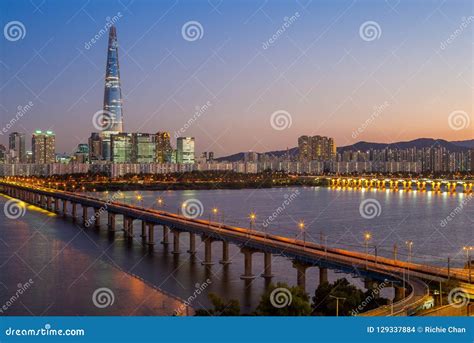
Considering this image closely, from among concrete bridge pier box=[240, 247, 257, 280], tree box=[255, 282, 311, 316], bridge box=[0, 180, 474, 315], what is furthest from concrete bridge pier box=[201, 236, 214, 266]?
tree box=[255, 282, 311, 316]

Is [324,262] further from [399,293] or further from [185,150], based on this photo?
[185,150]

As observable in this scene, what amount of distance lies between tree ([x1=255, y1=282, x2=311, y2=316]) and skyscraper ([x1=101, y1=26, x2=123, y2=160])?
48.8 m

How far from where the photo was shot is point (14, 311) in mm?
7004

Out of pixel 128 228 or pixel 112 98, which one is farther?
pixel 112 98

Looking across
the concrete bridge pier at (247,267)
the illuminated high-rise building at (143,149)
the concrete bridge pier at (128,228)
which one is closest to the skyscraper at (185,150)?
the illuminated high-rise building at (143,149)

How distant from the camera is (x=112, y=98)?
57000 millimetres

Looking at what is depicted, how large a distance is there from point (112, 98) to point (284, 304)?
53.9 m

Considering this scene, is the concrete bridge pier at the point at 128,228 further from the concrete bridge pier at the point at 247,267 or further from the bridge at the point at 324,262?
the concrete bridge pier at the point at 247,267

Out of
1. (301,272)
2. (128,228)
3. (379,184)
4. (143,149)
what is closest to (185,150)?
(143,149)

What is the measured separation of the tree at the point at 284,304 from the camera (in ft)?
16.0

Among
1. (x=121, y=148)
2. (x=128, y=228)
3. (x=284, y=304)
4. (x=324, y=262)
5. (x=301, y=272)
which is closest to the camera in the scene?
(x=284, y=304)

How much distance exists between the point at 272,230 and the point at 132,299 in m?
6.11

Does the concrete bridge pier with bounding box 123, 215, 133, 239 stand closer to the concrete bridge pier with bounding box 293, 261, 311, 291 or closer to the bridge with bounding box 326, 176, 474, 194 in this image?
the concrete bridge pier with bounding box 293, 261, 311, 291

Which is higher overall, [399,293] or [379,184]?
[379,184]
